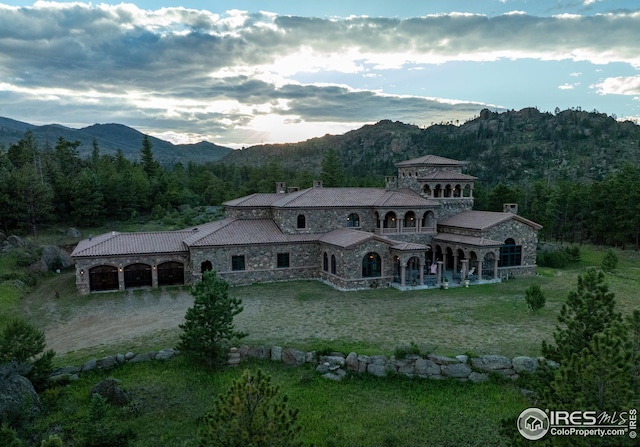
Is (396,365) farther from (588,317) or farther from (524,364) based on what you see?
(588,317)

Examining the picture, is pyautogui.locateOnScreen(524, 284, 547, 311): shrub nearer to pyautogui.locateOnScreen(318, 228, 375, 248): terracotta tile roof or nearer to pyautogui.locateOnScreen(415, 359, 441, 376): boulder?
pyautogui.locateOnScreen(415, 359, 441, 376): boulder

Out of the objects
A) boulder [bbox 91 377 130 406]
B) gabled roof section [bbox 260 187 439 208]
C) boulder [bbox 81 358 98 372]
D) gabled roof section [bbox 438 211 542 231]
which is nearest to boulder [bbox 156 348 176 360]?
boulder [bbox 81 358 98 372]

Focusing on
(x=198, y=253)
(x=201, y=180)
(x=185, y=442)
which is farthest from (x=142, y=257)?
(x=201, y=180)

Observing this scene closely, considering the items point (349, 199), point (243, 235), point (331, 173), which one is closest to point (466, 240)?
point (349, 199)

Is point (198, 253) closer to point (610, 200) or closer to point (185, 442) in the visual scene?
point (185, 442)

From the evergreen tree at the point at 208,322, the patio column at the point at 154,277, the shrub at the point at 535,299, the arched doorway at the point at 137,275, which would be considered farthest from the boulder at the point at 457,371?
the arched doorway at the point at 137,275

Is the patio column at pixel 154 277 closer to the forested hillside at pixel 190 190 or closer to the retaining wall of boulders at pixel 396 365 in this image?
the retaining wall of boulders at pixel 396 365
